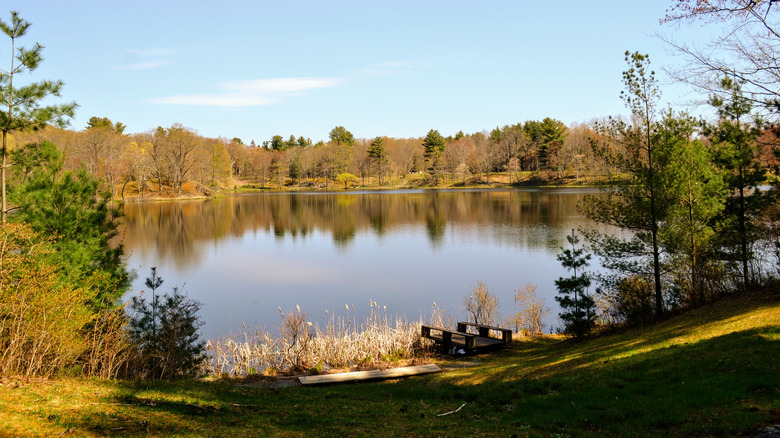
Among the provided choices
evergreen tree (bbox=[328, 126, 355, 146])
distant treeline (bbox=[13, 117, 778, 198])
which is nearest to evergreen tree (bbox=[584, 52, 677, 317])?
distant treeline (bbox=[13, 117, 778, 198])

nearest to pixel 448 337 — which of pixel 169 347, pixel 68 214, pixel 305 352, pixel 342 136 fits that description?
pixel 305 352

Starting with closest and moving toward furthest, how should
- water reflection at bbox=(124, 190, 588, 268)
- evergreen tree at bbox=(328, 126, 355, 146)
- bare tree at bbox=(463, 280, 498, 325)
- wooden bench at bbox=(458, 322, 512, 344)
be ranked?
wooden bench at bbox=(458, 322, 512, 344)
bare tree at bbox=(463, 280, 498, 325)
water reflection at bbox=(124, 190, 588, 268)
evergreen tree at bbox=(328, 126, 355, 146)

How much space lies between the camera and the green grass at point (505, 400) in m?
6.60

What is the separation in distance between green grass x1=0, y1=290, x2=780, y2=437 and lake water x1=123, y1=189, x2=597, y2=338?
7335 mm

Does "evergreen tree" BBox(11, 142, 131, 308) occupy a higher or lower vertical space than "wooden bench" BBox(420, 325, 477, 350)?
higher

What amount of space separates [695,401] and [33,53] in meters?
16.4

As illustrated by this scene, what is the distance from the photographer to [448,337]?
15.8 m

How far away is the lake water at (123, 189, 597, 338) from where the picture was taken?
22.0 m

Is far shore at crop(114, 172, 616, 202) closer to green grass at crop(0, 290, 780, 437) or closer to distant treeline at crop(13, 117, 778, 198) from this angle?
distant treeline at crop(13, 117, 778, 198)

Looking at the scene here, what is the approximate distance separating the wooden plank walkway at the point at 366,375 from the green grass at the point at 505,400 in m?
0.25

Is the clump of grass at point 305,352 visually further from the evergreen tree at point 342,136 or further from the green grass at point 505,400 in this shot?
the evergreen tree at point 342,136

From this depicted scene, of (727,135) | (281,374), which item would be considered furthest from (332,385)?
(727,135)

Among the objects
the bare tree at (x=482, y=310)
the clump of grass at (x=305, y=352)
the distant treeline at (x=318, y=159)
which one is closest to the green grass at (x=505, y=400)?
the clump of grass at (x=305, y=352)

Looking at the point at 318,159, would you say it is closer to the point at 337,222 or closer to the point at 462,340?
the point at 337,222
